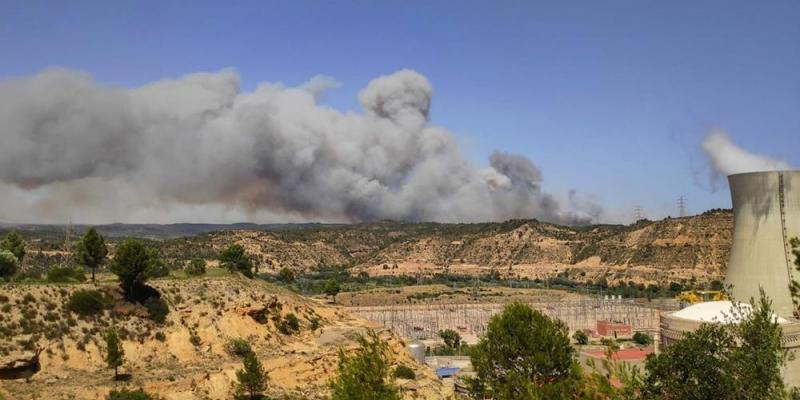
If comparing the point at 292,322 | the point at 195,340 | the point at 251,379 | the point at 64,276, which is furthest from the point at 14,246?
the point at 251,379

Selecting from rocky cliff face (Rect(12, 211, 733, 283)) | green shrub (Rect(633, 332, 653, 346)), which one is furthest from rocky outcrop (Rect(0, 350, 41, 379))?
rocky cliff face (Rect(12, 211, 733, 283))

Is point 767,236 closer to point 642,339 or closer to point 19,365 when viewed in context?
point 642,339

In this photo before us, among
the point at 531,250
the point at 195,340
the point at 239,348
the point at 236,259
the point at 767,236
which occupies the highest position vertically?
the point at 767,236

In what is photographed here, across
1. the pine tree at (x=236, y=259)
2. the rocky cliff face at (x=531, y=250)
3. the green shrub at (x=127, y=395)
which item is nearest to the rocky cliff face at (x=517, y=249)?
the rocky cliff face at (x=531, y=250)

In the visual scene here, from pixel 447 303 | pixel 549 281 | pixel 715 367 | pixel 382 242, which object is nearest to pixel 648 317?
pixel 447 303

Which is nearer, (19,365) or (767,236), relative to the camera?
(19,365)

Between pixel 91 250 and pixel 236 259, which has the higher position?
pixel 91 250

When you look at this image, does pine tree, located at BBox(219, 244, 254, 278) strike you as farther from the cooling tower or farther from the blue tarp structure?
the cooling tower
